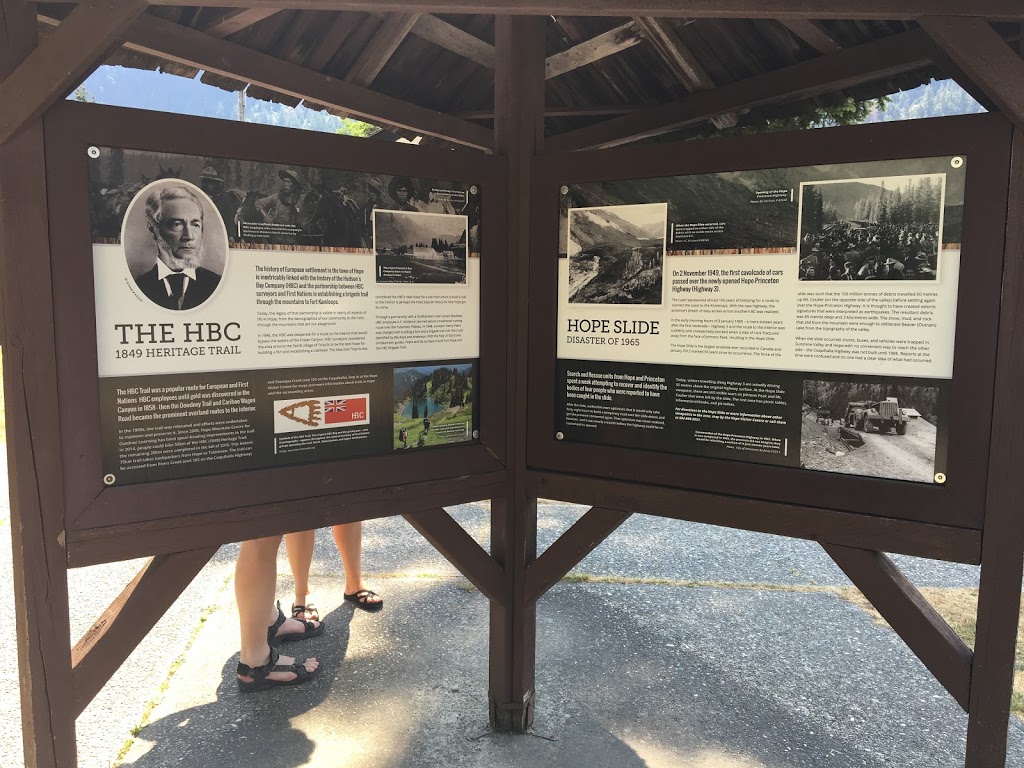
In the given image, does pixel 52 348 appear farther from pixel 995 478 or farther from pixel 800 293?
pixel 995 478

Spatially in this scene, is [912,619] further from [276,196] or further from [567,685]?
[276,196]

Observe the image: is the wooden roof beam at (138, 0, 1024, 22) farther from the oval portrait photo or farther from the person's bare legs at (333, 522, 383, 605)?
the person's bare legs at (333, 522, 383, 605)

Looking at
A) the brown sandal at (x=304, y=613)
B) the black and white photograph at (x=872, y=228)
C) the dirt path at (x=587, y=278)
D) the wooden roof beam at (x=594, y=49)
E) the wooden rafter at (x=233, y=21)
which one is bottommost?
the brown sandal at (x=304, y=613)

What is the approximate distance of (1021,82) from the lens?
6.47 ft

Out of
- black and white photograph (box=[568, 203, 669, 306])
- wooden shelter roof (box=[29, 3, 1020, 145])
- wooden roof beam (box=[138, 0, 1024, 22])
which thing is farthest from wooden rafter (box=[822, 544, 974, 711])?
wooden shelter roof (box=[29, 3, 1020, 145])

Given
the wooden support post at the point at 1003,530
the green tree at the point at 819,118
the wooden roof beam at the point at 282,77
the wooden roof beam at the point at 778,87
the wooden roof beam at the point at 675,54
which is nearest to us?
the wooden support post at the point at 1003,530

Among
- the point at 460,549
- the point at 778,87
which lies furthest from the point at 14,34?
the point at 778,87

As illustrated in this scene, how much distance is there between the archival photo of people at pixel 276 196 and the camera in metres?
2.07

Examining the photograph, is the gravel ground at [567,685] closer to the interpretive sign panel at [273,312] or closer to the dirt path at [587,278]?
the interpretive sign panel at [273,312]

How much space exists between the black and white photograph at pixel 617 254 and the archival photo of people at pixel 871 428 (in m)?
0.71

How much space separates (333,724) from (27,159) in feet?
8.52

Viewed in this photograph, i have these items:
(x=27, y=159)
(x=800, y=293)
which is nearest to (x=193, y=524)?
(x=27, y=159)

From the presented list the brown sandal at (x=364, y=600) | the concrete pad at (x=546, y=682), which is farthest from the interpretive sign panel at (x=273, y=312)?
the brown sandal at (x=364, y=600)

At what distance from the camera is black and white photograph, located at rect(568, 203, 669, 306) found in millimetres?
2576
